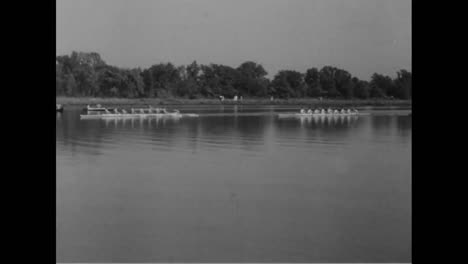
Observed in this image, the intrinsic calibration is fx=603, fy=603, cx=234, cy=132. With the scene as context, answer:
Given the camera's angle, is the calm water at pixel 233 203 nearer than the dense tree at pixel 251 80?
Yes

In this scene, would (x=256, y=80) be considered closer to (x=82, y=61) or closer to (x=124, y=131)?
(x=82, y=61)

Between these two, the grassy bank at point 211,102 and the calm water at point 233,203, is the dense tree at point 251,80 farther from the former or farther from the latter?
the calm water at point 233,203

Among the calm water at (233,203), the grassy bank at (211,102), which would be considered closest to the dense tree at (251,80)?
the grassy bank at (211,102)

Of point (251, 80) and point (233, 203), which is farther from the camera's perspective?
point (251, 80)

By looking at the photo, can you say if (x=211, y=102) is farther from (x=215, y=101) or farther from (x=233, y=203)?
(x=233, y=203)

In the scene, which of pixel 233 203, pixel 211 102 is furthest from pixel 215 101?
pixel 233 203

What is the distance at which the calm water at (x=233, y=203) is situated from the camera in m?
3.71

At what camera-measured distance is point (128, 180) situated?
20.7 ft

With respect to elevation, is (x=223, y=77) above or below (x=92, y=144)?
above

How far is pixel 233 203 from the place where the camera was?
194 inches
